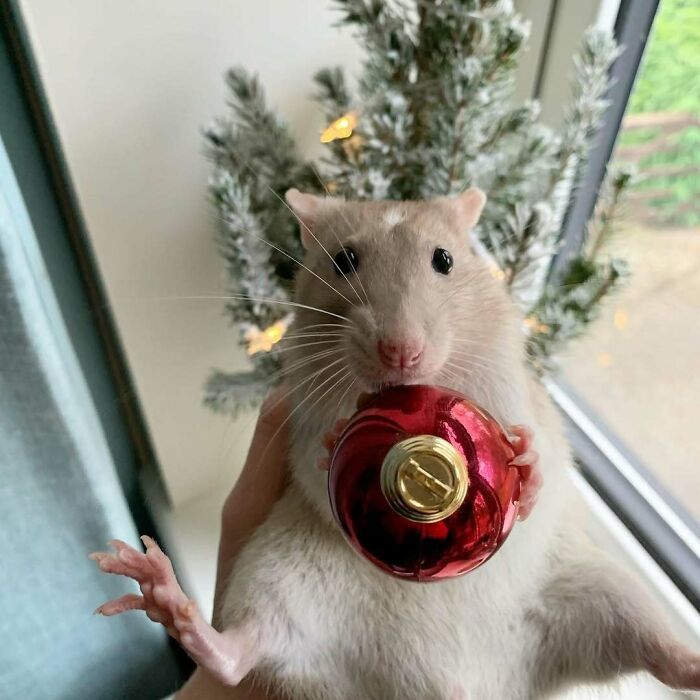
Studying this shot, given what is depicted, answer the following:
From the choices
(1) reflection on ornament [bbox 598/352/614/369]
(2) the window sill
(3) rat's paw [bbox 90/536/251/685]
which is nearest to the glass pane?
(1) reflection on ornament [bbox 598/352/614/369]

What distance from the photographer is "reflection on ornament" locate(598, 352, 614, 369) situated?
1268mm

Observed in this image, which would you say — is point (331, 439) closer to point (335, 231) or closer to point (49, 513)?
point (335, 231)

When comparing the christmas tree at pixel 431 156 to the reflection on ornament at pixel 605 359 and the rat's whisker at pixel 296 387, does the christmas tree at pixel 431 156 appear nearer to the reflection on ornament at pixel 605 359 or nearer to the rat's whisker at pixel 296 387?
the rat's whisker at pixel 296 387

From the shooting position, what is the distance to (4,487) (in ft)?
2.34

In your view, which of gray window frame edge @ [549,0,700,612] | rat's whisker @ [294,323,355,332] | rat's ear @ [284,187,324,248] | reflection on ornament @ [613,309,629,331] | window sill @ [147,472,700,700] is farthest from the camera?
reflection on ornament @ [613,309,629,331]

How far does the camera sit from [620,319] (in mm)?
1187

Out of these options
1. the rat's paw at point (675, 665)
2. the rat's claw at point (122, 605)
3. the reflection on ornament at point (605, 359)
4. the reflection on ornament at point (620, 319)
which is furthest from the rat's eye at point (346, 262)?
the reflection on ornament at point (605, 359)

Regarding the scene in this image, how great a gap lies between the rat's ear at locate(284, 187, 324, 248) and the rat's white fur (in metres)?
0.06

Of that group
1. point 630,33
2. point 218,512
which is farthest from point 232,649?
point 630,33

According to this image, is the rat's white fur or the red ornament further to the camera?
the rat's white fur

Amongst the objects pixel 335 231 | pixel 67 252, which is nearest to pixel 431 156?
pixel 335 231

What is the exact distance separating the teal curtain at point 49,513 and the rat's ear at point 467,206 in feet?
1.42

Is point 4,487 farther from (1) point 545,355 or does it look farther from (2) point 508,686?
(1) point 545,355

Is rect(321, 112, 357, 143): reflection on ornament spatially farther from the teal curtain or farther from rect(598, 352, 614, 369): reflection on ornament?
rect(598, 352, 614, 369): reflection on ornament
